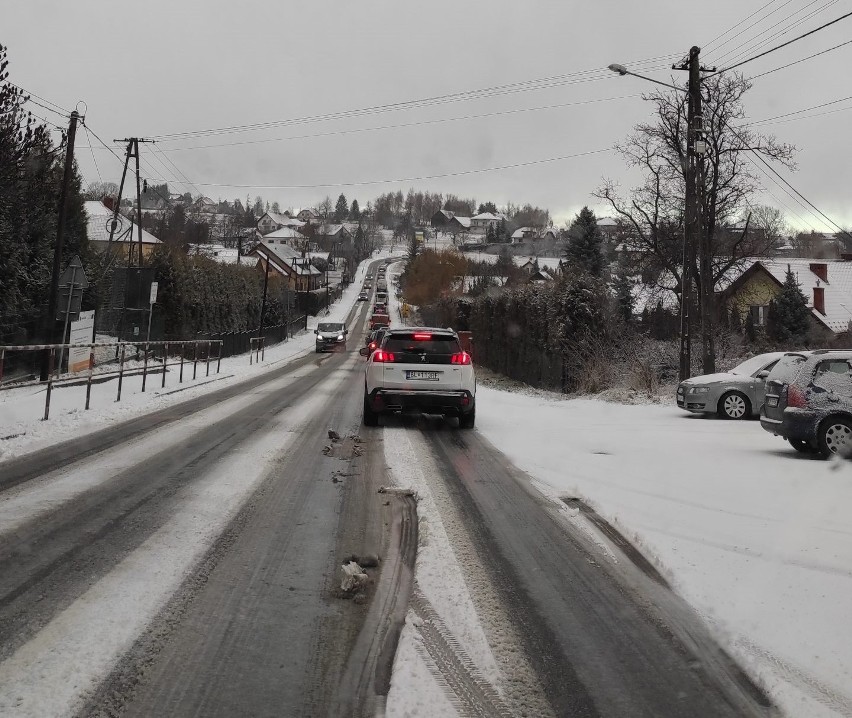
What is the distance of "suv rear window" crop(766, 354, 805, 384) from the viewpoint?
9.01 metres

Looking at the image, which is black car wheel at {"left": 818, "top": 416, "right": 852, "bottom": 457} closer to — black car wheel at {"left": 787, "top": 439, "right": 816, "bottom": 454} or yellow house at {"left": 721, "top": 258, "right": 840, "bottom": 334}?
→ black car wheel at {"left": 787, "top": 439, "right": 816, "bottom": 454}

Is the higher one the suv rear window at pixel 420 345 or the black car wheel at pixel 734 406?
the suv rear window at pixel 420 345

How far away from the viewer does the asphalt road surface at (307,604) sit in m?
2.56

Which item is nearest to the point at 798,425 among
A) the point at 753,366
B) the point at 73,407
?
the point at 753,366

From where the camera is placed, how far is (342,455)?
316 inches

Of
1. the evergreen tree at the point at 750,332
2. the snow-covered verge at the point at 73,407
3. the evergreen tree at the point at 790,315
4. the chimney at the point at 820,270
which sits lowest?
the snow-covered verge at the point at 73,407

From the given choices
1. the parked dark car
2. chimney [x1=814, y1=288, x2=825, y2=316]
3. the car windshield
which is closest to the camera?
the parked dark car

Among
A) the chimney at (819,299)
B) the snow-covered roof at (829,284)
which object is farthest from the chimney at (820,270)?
the chimney at (819,299)

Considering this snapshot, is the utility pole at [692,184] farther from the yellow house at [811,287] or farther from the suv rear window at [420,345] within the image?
the yellow house at [811,287]

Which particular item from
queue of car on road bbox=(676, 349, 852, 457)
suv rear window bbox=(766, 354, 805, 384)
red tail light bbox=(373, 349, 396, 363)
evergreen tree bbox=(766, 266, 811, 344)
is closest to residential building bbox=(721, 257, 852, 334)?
evergreen tree bbox=(766, 266, 811, 344)

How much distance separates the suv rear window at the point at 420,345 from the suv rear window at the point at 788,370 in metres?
4.90

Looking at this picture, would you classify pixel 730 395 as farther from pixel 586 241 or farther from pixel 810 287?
pixel 586 241

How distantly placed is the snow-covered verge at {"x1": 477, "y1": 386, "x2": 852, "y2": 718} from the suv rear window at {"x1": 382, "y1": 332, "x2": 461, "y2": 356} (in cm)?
158

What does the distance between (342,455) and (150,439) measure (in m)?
2.82
